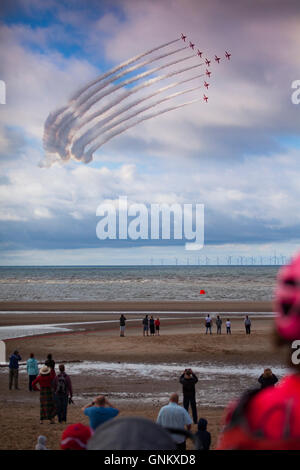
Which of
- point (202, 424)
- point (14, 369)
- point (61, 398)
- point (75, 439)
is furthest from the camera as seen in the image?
point (14, 369)

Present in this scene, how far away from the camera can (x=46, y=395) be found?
15.1m

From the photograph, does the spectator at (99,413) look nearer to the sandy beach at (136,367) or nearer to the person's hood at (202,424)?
the person's hood at (202,424)

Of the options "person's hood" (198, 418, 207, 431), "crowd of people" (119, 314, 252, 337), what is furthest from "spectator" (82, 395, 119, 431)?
"crowd of people" (119, 314, 252, 337)

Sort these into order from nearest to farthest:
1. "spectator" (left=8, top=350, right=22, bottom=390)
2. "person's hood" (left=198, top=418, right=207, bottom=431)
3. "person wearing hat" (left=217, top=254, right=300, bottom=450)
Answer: "person wearing hat" (left=217, top=254, right=300, bottom=450)
"person's hood" (left=198, top=418, right=207, bottom=431)
"spectator" (left=8, top=350, right=22, bottom=390)

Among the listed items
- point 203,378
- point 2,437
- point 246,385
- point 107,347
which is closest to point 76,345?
point 107,347

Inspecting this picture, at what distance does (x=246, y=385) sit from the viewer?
68.7 feet

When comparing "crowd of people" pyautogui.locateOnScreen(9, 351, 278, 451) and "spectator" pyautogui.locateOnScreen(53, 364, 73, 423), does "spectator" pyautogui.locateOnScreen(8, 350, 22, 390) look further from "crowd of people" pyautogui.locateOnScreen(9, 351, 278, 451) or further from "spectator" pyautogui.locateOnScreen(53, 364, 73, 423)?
"spectator" pyautogui.locateOnScreen(53, 364, 73, 423)

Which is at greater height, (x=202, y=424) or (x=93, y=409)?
(x=93, y=409)

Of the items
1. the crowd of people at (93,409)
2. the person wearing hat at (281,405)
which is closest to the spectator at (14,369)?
the crowd of people at (93,409)

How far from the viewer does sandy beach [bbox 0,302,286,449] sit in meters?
15.9

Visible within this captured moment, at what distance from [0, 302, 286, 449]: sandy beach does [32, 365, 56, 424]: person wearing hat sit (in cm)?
38

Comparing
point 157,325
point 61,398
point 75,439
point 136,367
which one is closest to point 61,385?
point 61,398

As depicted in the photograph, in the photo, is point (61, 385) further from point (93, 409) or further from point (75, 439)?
point (75, 439)

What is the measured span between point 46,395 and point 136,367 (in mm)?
10616
